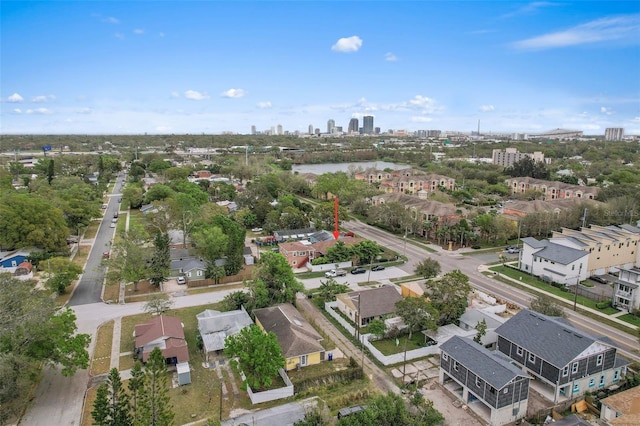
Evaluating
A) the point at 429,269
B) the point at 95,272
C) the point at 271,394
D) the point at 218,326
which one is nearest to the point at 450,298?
the point at 429,269

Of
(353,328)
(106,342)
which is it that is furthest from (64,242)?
(353,328)

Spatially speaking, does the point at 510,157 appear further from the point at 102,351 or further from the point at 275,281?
the point at 102,351

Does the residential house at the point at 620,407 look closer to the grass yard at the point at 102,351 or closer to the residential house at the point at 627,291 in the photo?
the residential house at the point at 627,291

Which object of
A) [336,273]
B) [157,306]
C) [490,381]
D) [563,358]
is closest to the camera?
[490,381]

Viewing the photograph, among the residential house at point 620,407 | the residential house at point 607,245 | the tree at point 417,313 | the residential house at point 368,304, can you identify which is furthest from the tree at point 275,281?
the residential house at point 607,245

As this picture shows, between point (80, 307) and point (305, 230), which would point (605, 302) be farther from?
point (80, 307)

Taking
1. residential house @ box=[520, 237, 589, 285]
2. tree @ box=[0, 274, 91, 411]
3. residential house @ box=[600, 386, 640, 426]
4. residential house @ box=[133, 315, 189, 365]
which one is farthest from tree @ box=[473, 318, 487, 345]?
tree @ box=[0, 274, 91, 411]
